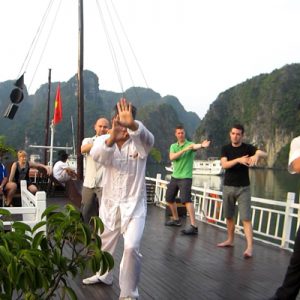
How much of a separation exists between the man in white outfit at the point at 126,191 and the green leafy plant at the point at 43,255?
1.13 metres

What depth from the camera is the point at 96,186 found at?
4582 millimetres

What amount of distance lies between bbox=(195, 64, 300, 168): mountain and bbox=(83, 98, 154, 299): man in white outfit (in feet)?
297

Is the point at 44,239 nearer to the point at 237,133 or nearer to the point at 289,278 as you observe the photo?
the point at 289,278

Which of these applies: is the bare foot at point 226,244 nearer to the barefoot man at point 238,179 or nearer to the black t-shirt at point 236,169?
the barefoot man at point 238,179

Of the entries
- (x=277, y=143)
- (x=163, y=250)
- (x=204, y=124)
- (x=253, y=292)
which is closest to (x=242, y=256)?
(x=163, y=250)

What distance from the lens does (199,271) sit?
15.2 ft

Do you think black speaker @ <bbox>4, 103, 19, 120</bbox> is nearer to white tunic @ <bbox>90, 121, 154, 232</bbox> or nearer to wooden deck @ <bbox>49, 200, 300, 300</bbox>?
wooden deck @ <bbox>49, 200, 300, 300</bbox>

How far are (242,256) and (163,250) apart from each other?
99 cm

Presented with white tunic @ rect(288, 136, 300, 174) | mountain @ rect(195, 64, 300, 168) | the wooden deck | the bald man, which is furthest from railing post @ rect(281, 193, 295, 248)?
mountain @ rect(195, 64, 300, 168)

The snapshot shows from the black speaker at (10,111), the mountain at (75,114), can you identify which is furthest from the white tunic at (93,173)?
the mountain at (75,114)

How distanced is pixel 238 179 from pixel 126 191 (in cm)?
242

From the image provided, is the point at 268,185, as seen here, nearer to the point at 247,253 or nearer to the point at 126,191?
the point at 247,253

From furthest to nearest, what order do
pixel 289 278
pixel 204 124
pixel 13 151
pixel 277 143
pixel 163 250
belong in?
pixel 204 124 → pixel 277 143 → pixel 13 151 → pixel 163 250 → pixel 289 278

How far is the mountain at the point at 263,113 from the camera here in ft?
321
